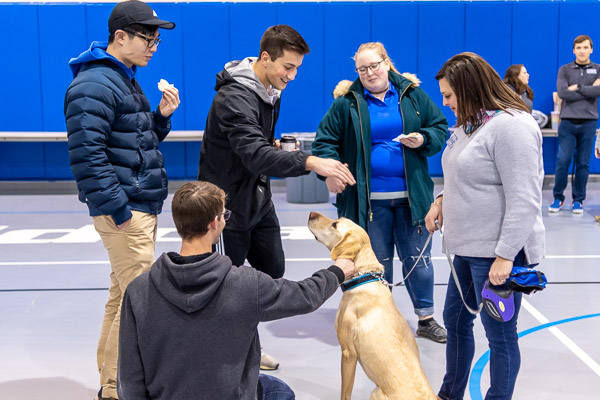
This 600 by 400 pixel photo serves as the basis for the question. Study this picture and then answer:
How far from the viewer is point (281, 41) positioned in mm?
3285

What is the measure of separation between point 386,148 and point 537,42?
7341mm

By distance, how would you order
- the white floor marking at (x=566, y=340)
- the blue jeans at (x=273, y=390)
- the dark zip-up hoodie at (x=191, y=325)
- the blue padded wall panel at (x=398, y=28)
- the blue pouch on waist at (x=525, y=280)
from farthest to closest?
the blue padded wall panel at (x=398, y=28) < the white floor marking at (x=566, y=340) < the blue pouch on waist at (x=525, y=280) < the blue jeans at (x=273, y=390) < the dark zip-up hoodie at (x=191, y=325)

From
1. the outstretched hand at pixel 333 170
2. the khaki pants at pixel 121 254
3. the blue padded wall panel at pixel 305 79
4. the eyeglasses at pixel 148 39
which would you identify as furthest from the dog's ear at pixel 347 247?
the blue padded wall panel at pixel 305 79

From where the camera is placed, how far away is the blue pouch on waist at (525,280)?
8.46ft

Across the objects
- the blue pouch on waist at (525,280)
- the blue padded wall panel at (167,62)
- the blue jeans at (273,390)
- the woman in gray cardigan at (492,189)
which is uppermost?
the blue padded wall panel at (167,62)

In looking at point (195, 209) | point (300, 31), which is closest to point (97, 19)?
point (300, 31)

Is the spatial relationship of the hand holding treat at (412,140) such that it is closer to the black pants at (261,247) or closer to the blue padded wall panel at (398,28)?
the black pants at (261,247)

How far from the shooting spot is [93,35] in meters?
10.2

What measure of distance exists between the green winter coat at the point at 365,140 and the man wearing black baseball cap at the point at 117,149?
114 cm

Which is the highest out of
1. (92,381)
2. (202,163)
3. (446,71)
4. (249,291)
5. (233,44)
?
(233,44)

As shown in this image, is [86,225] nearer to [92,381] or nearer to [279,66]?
[92,381]

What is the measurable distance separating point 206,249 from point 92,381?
1.94 metres

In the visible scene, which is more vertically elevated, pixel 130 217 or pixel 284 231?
pixel 130 217

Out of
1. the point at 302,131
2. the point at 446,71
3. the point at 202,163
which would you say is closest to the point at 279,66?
the point at 202,163
